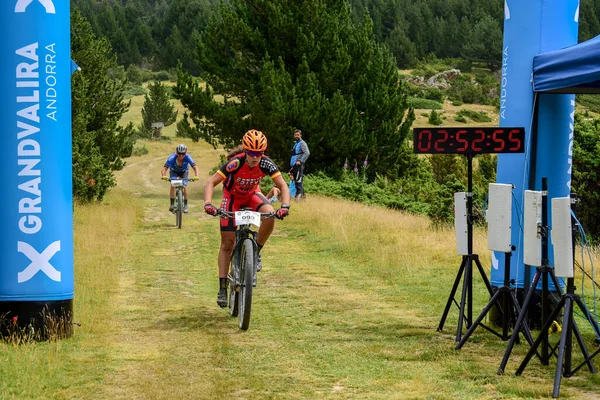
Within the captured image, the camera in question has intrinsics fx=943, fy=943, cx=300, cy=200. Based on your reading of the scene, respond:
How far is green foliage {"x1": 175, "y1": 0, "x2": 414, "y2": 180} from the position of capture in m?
32.7

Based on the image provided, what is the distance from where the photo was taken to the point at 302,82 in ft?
109

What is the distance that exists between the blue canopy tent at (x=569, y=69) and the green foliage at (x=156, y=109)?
61.3 meters

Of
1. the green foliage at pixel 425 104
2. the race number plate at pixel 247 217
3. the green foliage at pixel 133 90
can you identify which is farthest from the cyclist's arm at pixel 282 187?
the green foliage at pixel 133 90

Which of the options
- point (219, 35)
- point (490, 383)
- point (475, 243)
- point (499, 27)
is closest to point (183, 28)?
point (499, 27)

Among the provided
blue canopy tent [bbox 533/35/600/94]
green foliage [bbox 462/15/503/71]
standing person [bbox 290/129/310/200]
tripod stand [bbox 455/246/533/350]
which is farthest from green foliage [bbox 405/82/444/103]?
tripod stand [bbox 455/246/533/350]

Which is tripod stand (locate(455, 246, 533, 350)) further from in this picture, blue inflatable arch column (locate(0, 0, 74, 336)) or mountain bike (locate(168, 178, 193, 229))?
mountain bike (locate(168, 178, 193, 229))

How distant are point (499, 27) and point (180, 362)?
412 feet

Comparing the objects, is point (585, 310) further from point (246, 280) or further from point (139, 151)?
point (139, 151)

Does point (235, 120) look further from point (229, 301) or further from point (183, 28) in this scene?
point (183, 28)

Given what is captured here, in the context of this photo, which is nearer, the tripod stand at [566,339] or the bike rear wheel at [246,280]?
the tripod stand at [566,339]

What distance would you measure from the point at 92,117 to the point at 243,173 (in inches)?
770

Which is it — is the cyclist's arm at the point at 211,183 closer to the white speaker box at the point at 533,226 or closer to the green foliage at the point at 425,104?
the white speaker box at the point at 533,226

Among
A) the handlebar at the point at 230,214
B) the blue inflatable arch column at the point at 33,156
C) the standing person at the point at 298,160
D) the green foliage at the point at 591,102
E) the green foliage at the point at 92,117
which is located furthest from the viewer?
the green foliage at the point at 591,102

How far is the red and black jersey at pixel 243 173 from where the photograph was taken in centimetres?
1052
